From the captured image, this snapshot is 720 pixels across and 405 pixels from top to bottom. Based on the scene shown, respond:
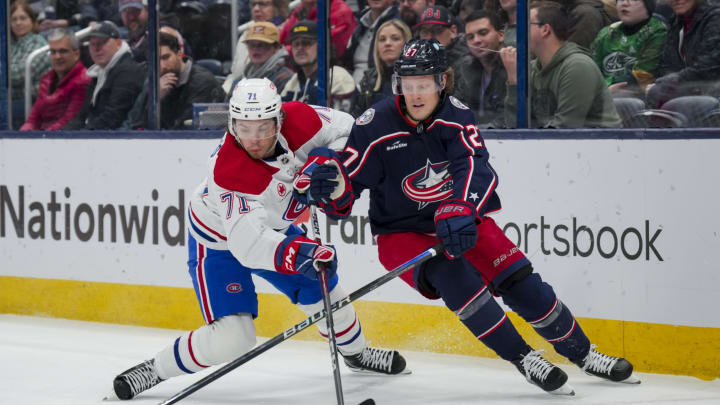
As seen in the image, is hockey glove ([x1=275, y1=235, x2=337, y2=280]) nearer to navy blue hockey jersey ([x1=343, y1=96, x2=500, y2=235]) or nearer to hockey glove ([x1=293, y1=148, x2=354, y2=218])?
hockey glove ([x1=293, y1=148, x2=354, y2=218])

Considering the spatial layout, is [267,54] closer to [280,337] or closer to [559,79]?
[559,79]

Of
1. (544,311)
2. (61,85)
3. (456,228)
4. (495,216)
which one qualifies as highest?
(61,85)

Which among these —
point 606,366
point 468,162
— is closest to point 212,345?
point 468,162

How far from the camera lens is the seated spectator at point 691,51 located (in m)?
3.68

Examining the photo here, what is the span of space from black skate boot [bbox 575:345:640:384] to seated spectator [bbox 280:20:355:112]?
1.62 meters

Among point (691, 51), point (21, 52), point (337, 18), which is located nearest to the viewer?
point (691, 51)

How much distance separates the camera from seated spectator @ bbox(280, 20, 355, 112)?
15.0 ft

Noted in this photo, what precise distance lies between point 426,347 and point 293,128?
125cm

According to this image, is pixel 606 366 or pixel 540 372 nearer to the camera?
pixel 540 372

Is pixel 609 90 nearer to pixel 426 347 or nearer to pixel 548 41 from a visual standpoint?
pixel 548 41

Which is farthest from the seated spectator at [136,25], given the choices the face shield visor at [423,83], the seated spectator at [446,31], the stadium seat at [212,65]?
the face shield visor at [423,83]

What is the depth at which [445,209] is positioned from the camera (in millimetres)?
3111

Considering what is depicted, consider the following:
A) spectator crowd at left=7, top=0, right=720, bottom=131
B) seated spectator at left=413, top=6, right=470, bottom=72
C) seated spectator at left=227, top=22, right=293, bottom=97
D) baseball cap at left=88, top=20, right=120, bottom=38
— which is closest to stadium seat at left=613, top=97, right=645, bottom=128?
spectator crowd at left=7, top=0, right=720, bottom=131

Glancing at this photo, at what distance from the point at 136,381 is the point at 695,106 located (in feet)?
6.89
